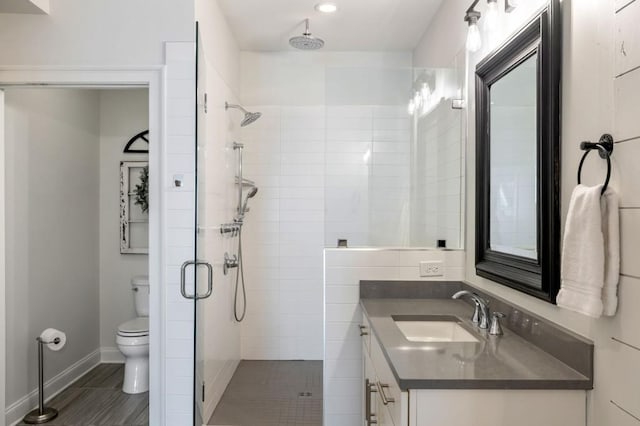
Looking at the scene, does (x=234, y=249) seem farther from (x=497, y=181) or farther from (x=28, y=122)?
(x=497, y=181)

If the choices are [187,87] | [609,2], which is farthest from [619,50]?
[187,87]

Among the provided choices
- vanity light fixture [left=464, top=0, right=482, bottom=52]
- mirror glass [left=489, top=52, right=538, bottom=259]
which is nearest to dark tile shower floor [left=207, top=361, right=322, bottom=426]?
mirror glass [left=489, top=52, right=538, bottom=259]

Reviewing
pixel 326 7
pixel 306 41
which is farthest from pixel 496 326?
pixel 306 41

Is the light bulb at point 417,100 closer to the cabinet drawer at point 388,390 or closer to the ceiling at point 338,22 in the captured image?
the ceiling at point 338,22

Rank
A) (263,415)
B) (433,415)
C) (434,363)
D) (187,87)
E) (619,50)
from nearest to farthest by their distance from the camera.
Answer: (619,50), (433,415), (434,363), (187,87), (263,415)

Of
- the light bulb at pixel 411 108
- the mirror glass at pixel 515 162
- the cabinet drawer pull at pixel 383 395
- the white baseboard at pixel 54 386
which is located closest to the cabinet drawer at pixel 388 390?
the cabinet drawer pull at pixel 383 395

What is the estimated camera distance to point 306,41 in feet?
11.6

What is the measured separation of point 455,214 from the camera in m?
2.60

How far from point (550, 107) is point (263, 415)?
2432 millimetres

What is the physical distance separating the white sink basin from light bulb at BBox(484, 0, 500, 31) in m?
1.34

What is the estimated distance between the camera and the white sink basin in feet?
6.86

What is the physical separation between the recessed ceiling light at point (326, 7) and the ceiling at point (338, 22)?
4cm

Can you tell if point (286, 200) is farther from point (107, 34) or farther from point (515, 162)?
point (515, 162)

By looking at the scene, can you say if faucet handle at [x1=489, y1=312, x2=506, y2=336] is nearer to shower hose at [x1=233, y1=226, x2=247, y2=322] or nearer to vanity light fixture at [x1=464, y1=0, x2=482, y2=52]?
vanity light fixture at [x1=464, y1=0, x2=482, y2=52]
